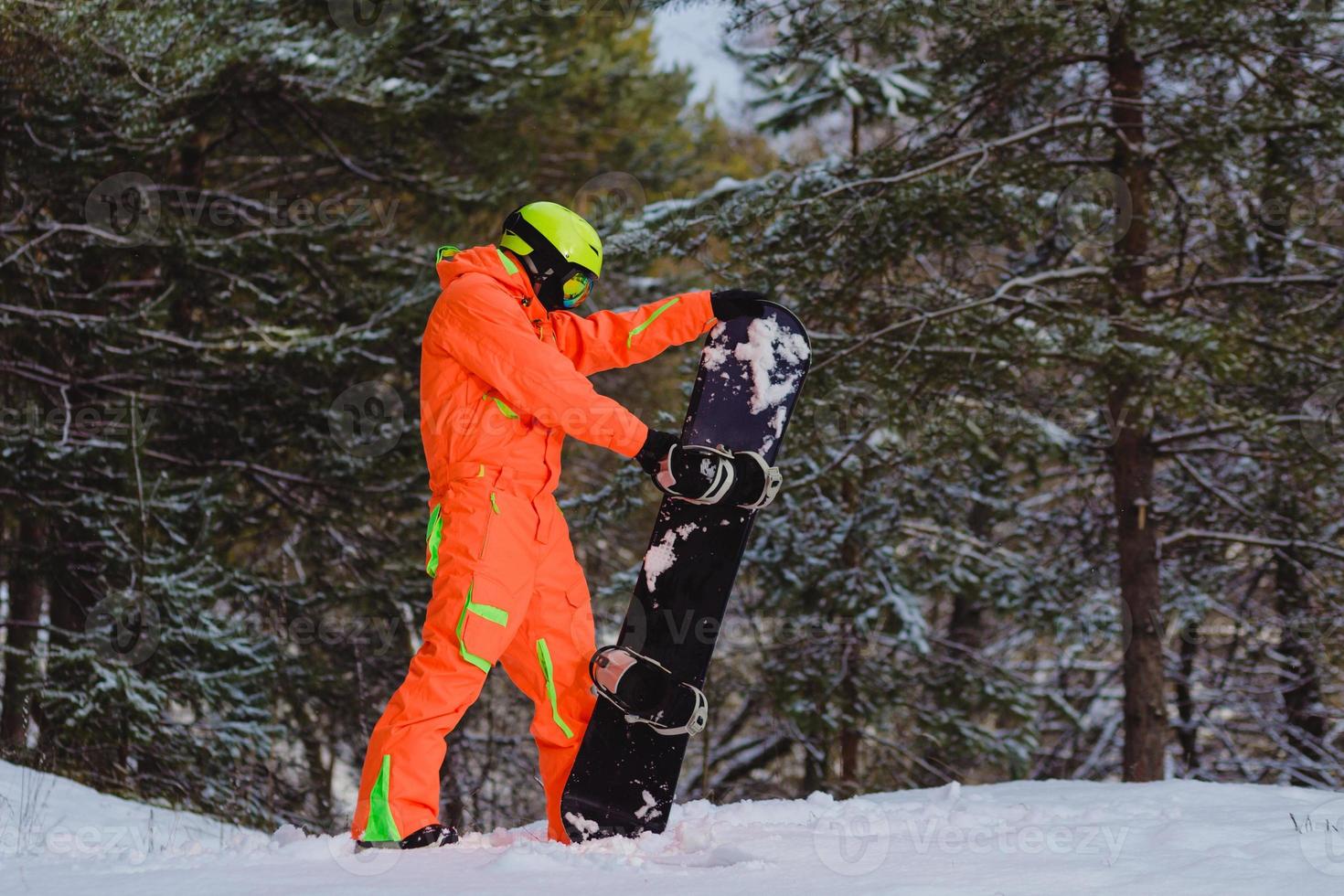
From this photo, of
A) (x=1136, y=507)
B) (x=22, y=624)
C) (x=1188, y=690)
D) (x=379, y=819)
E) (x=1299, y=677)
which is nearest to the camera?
(x=379, y=819)

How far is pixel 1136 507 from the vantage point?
22.9ft

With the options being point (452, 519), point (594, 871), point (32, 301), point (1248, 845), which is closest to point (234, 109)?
point (32, 301)

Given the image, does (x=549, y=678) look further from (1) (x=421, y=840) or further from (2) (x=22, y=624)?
(2) (x=22, y=624)

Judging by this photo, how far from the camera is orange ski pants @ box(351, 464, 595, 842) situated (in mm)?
3072

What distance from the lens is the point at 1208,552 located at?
28.4 ft

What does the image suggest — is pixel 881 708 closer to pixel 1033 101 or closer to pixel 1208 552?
pixel 1208 552

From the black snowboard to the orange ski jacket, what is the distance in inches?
20.2

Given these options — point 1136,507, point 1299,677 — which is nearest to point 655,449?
point 1136,507

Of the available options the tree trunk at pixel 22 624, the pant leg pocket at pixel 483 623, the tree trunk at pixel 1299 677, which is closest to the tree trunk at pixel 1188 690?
the tree trunk at pixel 1299 677

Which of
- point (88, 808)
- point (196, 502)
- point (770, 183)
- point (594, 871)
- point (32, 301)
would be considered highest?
point (770, 183)

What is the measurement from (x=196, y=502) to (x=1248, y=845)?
25.1ft

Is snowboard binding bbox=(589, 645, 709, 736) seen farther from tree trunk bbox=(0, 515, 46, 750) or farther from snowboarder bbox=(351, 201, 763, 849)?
tree trunk bbox=(0, 515, 46, 750)

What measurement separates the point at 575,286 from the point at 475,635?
1.16m

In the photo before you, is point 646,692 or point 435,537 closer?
point 435,537
